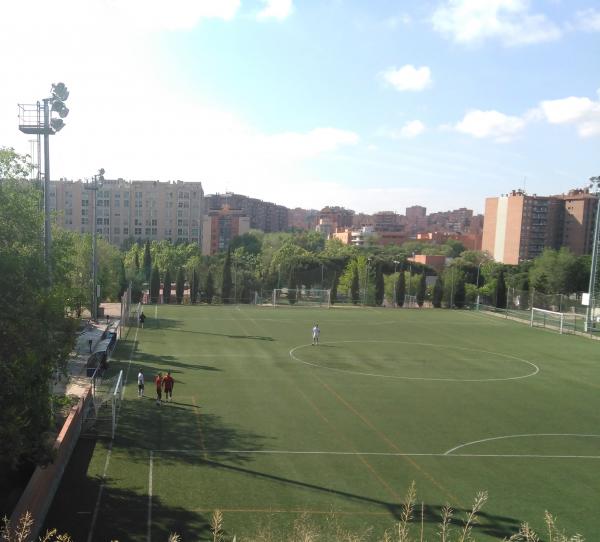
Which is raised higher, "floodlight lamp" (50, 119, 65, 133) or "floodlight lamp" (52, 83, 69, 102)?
"floodlight lamp" (52, 83, 69, 102)

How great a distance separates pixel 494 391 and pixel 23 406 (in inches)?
782

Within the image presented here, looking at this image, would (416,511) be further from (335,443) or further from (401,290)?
(401,290)

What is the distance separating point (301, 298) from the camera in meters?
69.1

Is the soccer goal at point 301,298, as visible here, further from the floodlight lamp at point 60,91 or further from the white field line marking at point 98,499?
the white field line marking at point 98,499

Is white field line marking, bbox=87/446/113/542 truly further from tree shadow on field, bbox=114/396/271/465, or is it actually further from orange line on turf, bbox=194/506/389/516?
orange line on turf, bbox=194/506/389/516

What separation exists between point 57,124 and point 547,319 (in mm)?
43394

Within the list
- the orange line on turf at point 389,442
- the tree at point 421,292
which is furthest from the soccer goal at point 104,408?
the tree at point 421,292

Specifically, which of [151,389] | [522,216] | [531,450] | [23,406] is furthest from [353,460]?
[522,216]

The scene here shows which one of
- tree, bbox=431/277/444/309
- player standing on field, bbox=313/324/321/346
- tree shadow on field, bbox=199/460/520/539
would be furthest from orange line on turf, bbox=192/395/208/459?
tree, bbox=431/277/444/309

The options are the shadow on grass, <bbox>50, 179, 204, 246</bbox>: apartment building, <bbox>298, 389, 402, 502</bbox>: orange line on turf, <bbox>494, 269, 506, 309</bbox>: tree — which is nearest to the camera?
<bbox>298, 389, 402, 502</bbox>: orange line on turf

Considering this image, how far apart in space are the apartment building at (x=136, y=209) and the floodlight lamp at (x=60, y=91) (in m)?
103

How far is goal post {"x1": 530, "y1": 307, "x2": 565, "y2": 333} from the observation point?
48.6 meters

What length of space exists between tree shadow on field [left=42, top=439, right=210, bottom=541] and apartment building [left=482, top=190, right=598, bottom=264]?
130 meters

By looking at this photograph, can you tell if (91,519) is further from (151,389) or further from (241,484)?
(151,389)
